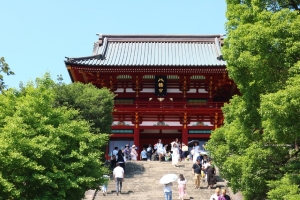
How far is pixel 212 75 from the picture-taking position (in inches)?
1172

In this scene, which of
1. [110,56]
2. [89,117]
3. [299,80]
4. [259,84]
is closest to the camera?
[299,80]

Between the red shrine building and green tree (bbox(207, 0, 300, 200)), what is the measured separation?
1527 cm

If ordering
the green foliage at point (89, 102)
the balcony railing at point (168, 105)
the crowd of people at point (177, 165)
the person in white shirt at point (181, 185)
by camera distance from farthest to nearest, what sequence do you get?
the balcony railing at point (168, 105), the green foliage at point (89, 102), the person in white shirt at point (181, 185), the crowd of people at point (177, 165)

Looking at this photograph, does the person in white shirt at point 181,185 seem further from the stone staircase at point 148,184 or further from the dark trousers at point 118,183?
the dark trousers at point 118,183

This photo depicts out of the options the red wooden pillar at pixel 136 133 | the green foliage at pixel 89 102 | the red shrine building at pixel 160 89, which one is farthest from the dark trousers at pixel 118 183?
the red shrine building at pixel 160 89

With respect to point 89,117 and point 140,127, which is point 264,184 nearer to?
point 89,117

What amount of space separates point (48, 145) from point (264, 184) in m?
6.11

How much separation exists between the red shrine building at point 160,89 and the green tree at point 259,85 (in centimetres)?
1527

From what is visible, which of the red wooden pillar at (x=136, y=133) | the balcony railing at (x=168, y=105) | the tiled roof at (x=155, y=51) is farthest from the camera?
the tiled roof at (x=155, y=51)

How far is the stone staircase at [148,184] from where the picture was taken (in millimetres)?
17797

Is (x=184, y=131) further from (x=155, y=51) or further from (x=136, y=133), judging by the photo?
(x=155, y=51)

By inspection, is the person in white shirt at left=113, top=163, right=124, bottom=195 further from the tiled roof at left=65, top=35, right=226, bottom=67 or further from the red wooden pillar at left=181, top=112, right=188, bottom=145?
the tiled roof at left=65, top=35, right=226, bottom=67

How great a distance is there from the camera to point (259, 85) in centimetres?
1146

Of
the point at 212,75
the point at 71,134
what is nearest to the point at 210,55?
the point at 212,75
